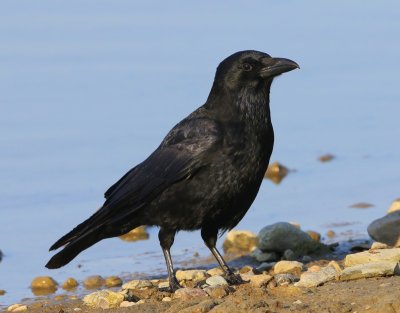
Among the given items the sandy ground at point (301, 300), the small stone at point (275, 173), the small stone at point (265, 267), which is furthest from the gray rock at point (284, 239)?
the small stone at point (275, 173)

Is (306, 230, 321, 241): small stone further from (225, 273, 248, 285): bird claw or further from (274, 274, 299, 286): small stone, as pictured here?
(274, 274, 299, 286): small stone

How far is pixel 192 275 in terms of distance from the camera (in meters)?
9.94

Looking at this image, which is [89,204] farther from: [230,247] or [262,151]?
[262,151]

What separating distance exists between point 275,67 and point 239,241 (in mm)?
2108

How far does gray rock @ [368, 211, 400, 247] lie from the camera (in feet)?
35.0

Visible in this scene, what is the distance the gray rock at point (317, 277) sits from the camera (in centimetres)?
876

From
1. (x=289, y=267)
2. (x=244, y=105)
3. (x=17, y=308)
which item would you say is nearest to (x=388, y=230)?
(x=289, y=267)

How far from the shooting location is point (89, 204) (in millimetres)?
12148

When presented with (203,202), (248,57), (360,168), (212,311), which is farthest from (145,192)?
(360,168)

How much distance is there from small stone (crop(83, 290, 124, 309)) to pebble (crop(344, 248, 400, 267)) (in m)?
1.52

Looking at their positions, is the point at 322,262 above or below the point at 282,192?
below

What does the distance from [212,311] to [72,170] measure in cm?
499

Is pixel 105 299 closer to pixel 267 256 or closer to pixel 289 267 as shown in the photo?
pixel 289 267

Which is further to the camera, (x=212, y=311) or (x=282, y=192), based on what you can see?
(x=282, y=192)
